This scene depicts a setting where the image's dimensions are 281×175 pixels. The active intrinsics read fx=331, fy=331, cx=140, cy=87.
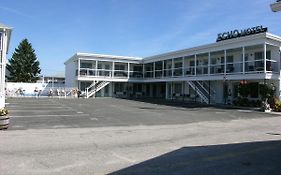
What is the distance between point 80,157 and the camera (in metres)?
8.02

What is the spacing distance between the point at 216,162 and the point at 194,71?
2986 cm

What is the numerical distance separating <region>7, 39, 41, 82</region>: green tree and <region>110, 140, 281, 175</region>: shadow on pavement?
59325mm

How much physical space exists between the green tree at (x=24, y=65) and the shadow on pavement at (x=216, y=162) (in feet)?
195

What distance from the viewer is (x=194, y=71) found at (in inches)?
1465

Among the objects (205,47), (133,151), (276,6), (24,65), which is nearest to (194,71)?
(205,47)

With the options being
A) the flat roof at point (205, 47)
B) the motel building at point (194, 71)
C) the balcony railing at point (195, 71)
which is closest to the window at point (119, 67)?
the motel building at point (194, 71)

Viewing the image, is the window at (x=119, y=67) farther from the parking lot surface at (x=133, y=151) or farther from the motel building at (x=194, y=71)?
the parking lot surface at (x=133, y=151)

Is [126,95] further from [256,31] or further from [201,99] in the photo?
[256,31]

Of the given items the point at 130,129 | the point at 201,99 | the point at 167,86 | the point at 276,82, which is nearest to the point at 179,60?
the point at 167,86

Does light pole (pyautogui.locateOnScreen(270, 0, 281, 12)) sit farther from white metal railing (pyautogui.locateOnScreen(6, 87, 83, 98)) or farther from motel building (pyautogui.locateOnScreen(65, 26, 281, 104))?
white metal railing (pyautogui.locateOnScreen(6, 87, 83, 98))

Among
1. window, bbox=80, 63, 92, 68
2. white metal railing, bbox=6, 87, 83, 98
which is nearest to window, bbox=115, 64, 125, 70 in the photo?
window, bbox=80, 63, 92, 68

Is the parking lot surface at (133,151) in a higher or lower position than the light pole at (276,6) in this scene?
lower

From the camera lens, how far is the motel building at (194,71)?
94.5ft

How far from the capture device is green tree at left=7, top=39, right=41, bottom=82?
63.7 meters
